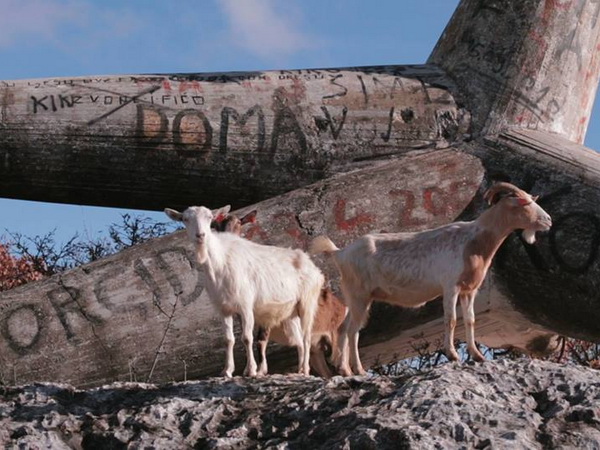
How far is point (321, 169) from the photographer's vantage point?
13.4 m

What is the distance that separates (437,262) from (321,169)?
4455 millimetres

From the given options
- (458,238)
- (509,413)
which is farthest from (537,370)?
(458,238)

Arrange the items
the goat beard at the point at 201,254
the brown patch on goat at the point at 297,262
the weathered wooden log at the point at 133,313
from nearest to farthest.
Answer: the goat beard at the point at 201,254 → the brown patch on goat at the point at 297,262 → the weathered wooden log at the point at 133,313

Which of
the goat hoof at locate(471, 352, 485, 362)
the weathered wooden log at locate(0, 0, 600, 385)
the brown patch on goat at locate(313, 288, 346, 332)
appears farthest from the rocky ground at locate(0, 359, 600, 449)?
the weathered wooden log at locate(0, 0, 600, 385)

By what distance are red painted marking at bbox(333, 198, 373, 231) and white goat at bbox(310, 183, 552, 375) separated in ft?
8.84

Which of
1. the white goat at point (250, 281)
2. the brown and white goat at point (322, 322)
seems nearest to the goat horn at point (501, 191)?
the white goat at point (250, 281)

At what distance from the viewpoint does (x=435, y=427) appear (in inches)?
262

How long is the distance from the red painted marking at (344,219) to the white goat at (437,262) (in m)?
2.69

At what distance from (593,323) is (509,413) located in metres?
5.37

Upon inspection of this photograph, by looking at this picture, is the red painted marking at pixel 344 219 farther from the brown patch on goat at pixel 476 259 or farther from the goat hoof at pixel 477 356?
the goat hoof at pixel 477 356

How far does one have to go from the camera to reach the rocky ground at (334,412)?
21.9 feet

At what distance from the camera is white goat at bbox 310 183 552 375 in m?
8.91

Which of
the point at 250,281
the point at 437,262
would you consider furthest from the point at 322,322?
the point at 437,262

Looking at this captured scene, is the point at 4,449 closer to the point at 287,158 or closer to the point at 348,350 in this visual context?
the point at 348,350
